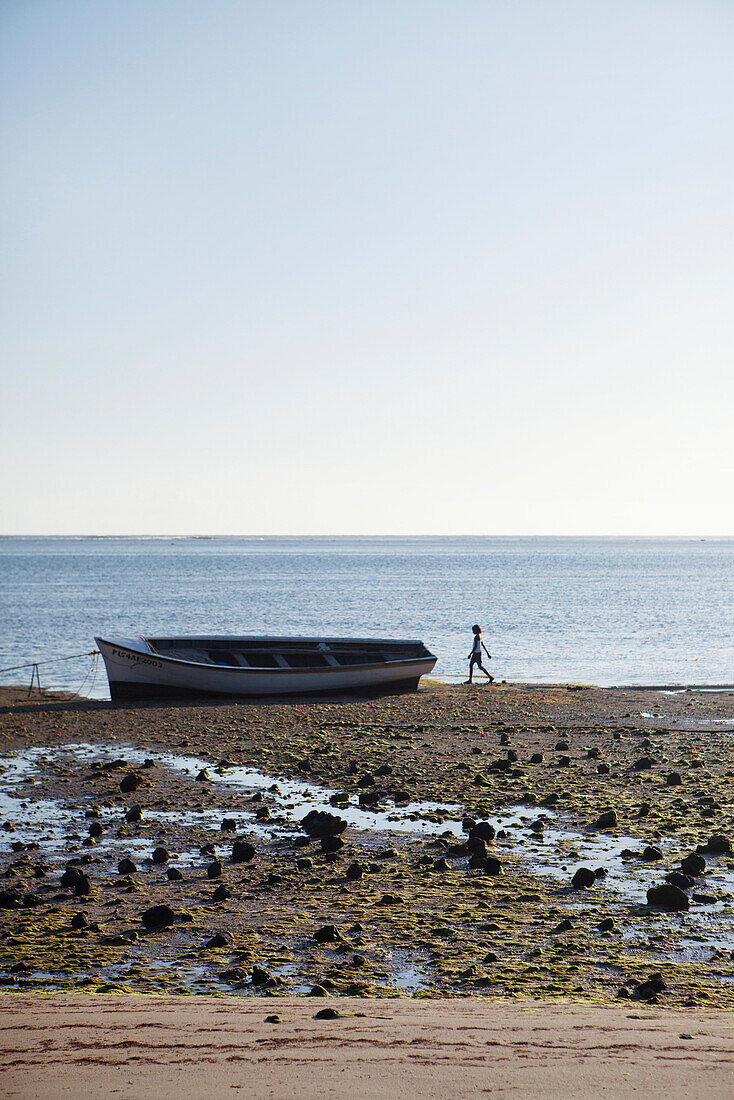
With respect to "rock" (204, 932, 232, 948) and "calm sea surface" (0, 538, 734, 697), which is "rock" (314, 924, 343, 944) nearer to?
A: "rock" (204, 932, 232, 948)

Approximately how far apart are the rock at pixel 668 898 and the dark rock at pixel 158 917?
4.53 m

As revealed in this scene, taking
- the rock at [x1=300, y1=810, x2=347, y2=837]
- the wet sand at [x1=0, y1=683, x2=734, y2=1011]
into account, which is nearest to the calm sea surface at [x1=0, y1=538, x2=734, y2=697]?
the wet sand at [x1=0, y1=683, x2=734, y2=1011]

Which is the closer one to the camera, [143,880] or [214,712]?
[143,880]

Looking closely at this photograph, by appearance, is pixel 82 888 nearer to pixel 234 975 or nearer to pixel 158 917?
pixel 158 917

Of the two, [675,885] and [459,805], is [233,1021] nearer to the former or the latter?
[675,885]

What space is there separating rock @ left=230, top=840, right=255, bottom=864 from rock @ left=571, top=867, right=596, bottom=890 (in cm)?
368

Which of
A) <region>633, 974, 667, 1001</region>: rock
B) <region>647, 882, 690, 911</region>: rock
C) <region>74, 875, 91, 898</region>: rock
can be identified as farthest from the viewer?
<region>74, 875, 91, 898</region>: rock

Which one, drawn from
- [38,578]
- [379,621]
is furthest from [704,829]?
[38,578]

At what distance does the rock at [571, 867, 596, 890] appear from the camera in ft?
32.3

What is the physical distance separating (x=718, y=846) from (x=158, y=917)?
6336 millimetres

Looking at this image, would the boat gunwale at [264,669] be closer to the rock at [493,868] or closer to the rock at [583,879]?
the rock at [493,868]

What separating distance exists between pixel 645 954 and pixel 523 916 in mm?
1275

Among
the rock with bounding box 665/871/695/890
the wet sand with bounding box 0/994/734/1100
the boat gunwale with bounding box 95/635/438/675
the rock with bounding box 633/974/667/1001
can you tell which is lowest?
the boat gunwale with bounding box 95/635/438/675

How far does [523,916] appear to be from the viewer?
9.02 m
